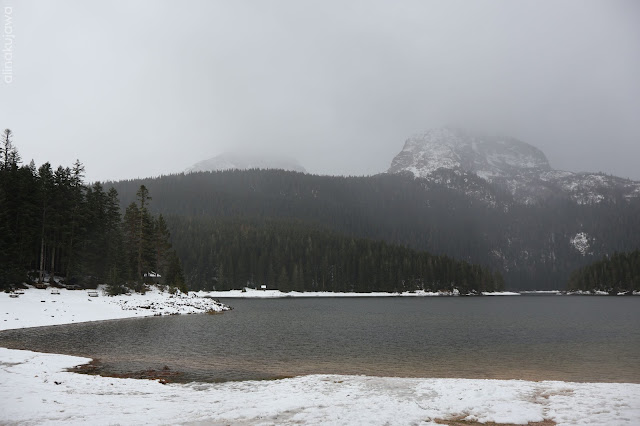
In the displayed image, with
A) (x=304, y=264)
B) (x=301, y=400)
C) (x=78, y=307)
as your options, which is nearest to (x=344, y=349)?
(x=301, y=400)

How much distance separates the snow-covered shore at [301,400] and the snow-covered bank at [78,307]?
1130 inches

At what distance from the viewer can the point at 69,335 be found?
37625 millimetres

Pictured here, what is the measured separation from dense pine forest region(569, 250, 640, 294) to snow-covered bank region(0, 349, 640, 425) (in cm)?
19341

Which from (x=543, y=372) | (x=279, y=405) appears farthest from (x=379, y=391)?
(x=543, y=372)

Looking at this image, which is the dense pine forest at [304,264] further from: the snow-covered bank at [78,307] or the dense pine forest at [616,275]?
the snow-covered bank at [78,307]

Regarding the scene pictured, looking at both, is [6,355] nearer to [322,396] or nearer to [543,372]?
[322,396]

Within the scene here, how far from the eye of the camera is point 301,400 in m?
15.2

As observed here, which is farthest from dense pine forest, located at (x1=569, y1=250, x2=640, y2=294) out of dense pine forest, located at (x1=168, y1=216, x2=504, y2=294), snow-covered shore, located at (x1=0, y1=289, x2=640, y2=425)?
snow-covered shore, located at (x1=0, y1=289, x2=640, y2=425)

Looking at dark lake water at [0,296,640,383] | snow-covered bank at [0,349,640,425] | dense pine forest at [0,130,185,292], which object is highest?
dense pine forest at [0,130,185,292]

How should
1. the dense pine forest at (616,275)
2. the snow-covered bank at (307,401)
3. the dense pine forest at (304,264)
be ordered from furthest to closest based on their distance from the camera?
the dense pine forest at (616,275)
the dense pine forest at (304,264)
the snow-covered bank at (307,401)

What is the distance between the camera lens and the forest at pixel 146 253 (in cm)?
5969

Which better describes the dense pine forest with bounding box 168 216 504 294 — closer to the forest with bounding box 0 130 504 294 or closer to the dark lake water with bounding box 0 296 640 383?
the forest with bounding box 0 130 504 294

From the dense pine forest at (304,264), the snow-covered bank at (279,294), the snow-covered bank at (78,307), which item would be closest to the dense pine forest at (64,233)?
the snow-covered bank at (78,307)

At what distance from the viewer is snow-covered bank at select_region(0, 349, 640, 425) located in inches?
506
